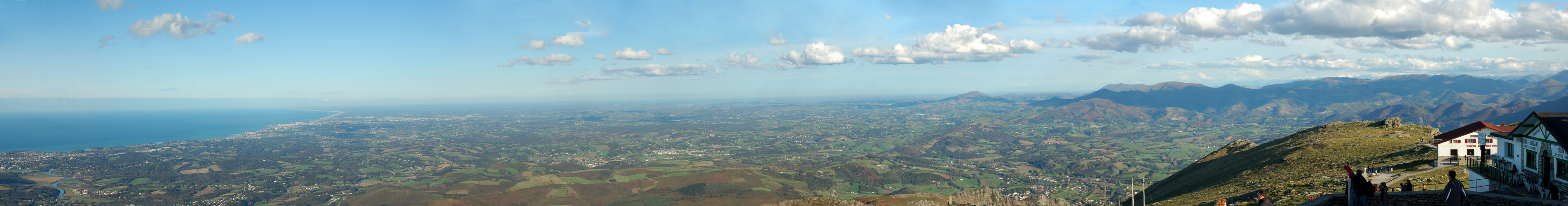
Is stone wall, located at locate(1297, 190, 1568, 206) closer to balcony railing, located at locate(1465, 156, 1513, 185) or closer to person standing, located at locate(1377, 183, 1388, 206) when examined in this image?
person standing, located at locate(1377, 183, 1388, 206)

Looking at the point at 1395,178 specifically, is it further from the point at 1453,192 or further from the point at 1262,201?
the point at 1262,201

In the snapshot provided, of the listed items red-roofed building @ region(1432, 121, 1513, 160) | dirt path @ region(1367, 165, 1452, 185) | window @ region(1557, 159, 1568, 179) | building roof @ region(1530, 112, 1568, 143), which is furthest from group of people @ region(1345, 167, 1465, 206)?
red-roofed building @ region(1432, 121, 1513, 160)

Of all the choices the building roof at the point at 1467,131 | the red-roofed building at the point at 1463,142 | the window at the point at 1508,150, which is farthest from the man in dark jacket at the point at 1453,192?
the building roof at the point at 1467,131

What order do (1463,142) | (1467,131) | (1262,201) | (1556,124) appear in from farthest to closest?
(1463,142) < (1467,131) < (1556,124) < (1262,201)

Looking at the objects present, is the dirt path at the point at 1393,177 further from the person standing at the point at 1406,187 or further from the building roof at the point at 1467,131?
the building roof at the point at 1467,131

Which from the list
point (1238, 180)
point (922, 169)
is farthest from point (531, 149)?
point (1238, 180)

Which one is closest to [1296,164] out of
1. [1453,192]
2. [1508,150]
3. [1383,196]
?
[1508,150]

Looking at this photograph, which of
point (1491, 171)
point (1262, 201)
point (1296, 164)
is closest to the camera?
point (1262, 201)
